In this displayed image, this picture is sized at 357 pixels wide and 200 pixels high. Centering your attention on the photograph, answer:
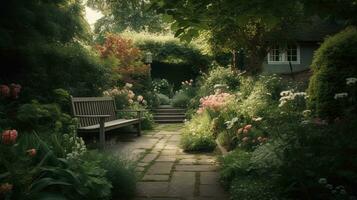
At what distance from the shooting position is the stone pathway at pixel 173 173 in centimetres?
490

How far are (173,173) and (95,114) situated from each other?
12.8ft

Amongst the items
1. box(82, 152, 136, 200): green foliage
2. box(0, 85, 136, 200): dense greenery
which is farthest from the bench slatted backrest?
box(82, 152, 136, 200): green foliage

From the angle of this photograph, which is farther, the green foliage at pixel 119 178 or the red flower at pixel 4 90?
the red flower at pixel 4 90

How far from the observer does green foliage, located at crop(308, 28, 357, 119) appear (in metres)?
7.31

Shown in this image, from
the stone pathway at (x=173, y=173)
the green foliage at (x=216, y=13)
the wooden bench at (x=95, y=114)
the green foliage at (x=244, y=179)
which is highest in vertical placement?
the green foliage at (x=216, y=13)

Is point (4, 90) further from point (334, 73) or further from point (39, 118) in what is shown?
point (334, 73)

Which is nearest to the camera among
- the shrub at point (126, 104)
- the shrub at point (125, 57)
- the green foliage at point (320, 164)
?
the green foliage at point (320, 164)

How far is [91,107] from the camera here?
9.22 meters

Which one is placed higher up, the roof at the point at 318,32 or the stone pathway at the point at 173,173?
the roof at the point at 318,32

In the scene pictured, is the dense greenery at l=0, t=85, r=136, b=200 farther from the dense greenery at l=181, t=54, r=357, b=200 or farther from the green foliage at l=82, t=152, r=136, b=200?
the dense greenery at l=181, t=54, r=357, b=200

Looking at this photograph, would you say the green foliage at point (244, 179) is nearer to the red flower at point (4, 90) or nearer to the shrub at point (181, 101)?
the red flower at point (4, 90)

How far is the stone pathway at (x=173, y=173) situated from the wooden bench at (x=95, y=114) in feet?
2.17

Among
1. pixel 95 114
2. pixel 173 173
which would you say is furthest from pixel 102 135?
pixel 173 173

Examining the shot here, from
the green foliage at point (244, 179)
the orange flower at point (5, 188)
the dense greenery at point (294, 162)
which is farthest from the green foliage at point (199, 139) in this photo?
the orange flower at point (5, 188)
